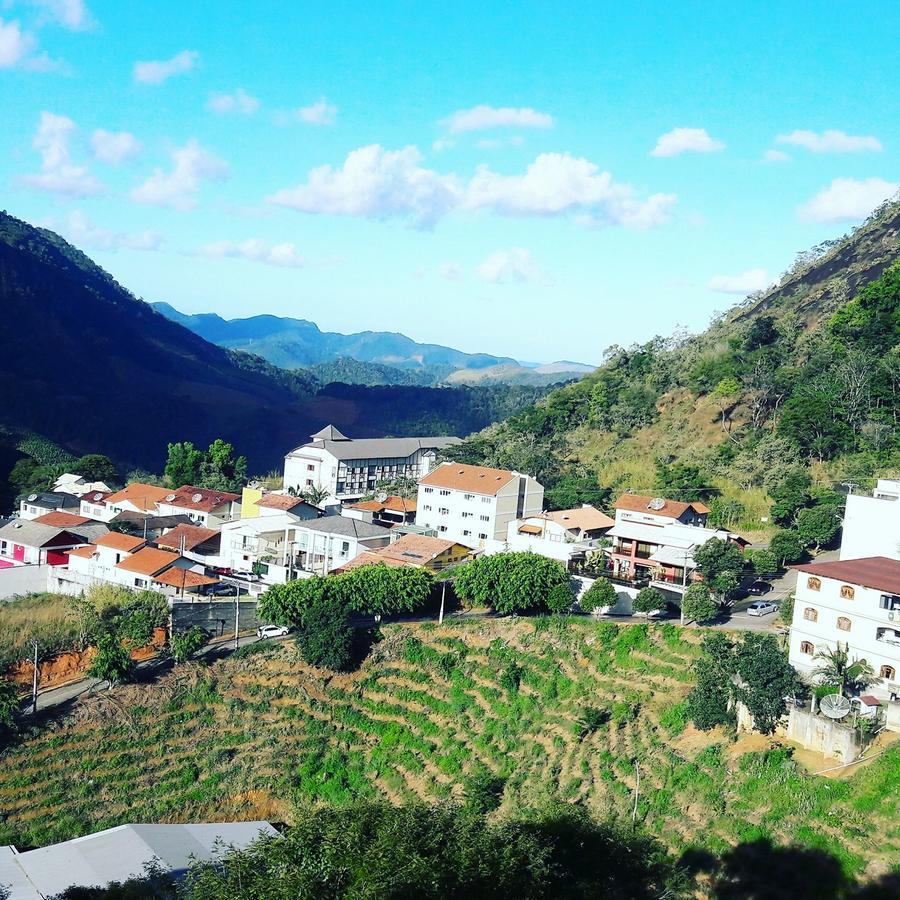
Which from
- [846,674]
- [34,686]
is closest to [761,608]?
[846,674]

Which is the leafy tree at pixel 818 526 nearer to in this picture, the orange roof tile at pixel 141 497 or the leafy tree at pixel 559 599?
the leafy tree at pixel 559 599

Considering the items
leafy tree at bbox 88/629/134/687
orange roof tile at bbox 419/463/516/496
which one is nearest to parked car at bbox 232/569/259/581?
orange roof tile at bbox 419/463/516/496

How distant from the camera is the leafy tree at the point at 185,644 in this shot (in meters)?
25.8

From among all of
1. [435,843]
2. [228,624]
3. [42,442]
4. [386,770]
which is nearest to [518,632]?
[386,770]

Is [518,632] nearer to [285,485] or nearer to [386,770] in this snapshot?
[386,770]

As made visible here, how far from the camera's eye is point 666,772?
19.4m

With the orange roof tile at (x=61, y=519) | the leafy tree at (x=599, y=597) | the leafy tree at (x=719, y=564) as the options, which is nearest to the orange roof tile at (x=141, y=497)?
the orange roof tile at (x=61, y=519)

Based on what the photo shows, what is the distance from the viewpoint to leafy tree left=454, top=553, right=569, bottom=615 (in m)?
26.1

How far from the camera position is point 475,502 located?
34.5 m

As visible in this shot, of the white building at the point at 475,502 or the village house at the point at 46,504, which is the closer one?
the white building at the point at 475,502

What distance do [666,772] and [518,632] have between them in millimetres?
6616

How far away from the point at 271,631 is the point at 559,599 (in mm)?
8444

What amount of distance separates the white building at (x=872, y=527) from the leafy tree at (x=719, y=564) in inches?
107

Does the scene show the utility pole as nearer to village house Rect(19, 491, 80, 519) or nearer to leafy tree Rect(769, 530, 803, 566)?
village house Rect(19, 491, 80, 519)
